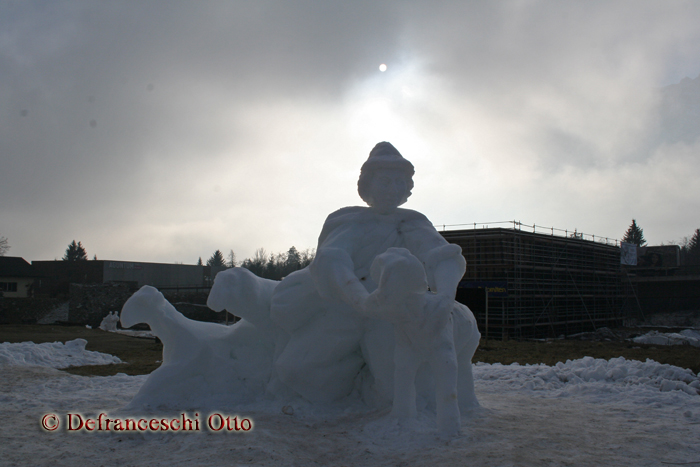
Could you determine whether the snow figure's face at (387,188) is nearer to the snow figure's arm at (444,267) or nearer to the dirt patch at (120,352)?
the snow figure's arm at (444,267)

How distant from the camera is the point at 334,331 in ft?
11.6

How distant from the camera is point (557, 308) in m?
17.8

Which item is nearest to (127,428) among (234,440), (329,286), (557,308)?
(234,440)

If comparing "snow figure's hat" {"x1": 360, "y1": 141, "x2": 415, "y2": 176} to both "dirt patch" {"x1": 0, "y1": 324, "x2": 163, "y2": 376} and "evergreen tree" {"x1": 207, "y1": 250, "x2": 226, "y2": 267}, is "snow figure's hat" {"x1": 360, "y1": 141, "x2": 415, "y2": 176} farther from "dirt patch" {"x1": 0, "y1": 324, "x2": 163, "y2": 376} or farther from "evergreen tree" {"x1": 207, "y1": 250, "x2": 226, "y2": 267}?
"evergreen tree" {"x1": 207, "y1": 250, "x2": 226, "y2": 267}

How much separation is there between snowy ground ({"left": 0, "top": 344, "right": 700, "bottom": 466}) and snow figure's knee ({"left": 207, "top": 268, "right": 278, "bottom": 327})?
732 mm

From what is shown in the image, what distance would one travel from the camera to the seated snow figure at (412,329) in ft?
8.71

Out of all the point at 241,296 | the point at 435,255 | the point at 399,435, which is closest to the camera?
the point at 399,435

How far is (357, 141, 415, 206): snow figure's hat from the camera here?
363 cm

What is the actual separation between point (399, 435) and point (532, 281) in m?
15.1

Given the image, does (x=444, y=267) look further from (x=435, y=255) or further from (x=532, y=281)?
(x=532, y=281)

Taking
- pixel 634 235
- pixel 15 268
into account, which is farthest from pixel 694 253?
pixel 15 268

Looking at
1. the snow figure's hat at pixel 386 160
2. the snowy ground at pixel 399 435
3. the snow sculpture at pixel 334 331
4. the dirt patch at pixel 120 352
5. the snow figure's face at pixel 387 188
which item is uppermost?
the snow figure's hat at pixel 386 160

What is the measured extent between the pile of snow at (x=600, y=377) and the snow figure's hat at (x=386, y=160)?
2.76m

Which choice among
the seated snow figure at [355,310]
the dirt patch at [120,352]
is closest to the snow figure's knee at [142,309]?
the seated snow figure at [355,310]
